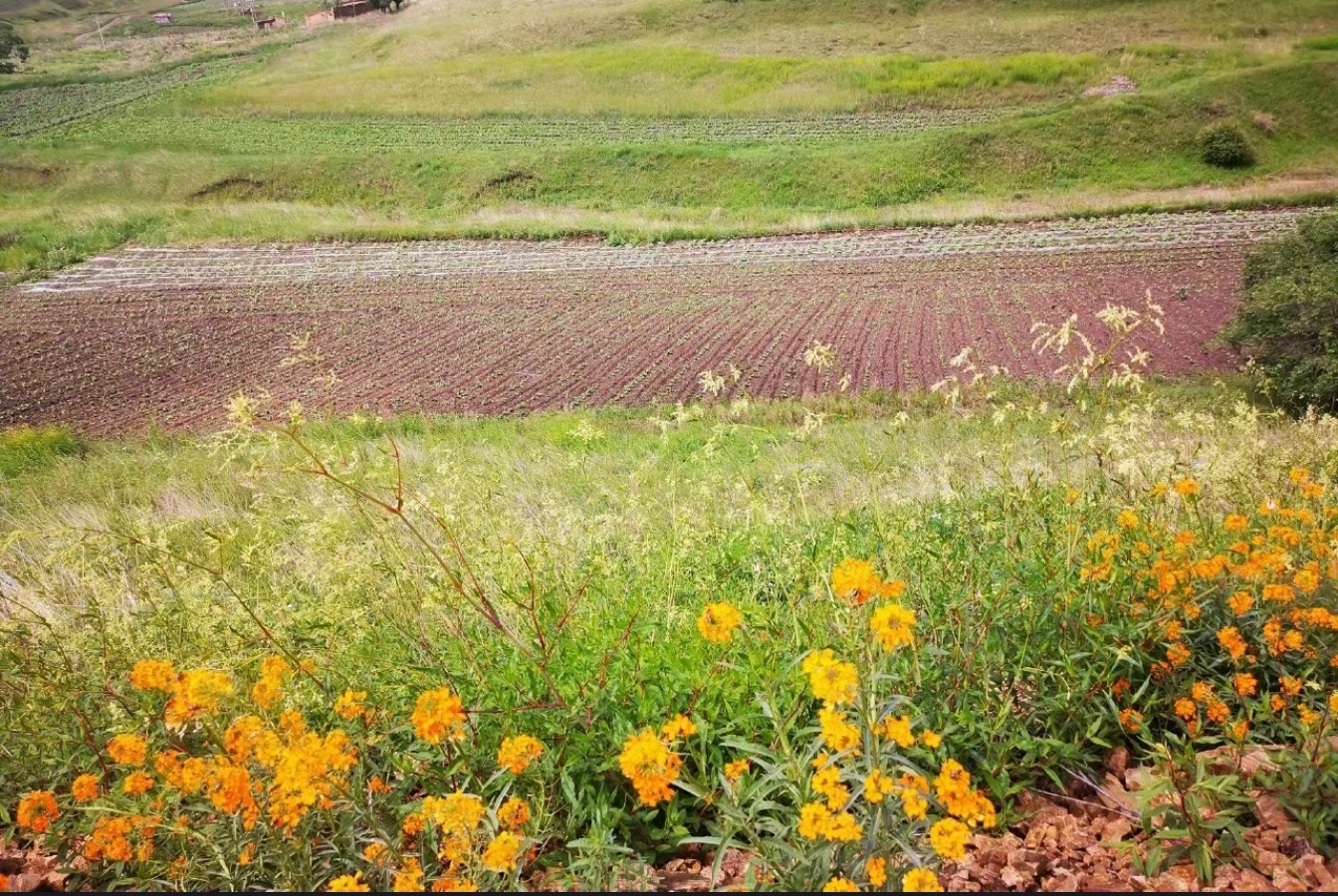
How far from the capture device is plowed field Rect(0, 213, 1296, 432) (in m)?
15.8

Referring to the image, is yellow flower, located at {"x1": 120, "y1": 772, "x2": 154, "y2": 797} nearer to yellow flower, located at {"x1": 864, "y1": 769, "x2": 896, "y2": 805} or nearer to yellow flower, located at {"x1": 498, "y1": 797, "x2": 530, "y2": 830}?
yellow flower, located at {"x1": 498, "y1": 797, "x2": 530, "y2": 830}

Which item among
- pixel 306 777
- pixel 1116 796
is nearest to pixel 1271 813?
pixel 1116 796

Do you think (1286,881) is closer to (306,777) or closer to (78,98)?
(306,777)

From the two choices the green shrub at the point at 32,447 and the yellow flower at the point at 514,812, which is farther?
the green shrub at the point at 32,447

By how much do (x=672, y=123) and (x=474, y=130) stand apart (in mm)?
11048

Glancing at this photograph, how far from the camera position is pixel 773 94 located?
4241cm

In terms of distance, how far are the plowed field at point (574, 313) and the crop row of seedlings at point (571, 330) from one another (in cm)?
7

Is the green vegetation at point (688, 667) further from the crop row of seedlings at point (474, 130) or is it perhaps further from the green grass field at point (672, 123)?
the crop row of seedlings at point (474, 130)

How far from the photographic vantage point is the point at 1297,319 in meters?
12.6

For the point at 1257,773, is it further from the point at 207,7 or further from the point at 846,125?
the point at 207,7

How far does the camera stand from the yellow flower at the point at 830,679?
1733 mm

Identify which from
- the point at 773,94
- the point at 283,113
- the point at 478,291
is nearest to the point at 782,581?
the point at 478,291

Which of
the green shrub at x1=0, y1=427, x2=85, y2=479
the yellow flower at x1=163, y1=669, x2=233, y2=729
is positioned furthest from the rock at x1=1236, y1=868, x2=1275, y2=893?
the green shrub at x1=0, y1=427, x2=85, y2=479

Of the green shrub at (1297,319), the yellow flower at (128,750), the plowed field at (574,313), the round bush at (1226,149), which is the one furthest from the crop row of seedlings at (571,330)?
the yellow flower at (128,750)
